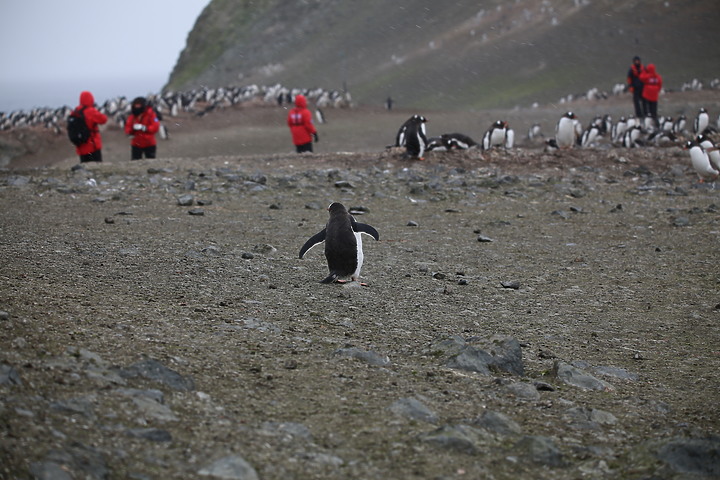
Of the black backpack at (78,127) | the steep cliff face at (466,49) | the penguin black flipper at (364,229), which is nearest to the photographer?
the penguin black flipper at (364,229)

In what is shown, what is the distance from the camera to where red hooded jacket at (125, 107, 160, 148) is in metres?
12.0

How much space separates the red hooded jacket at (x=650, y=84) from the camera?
20922 millimetres

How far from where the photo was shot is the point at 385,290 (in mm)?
5117

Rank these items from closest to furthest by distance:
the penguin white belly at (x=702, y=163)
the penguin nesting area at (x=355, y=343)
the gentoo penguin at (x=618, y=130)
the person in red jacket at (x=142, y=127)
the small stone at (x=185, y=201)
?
the penguin nesting area at (x=355, y=343) < the small stone at (x=185, y=201) < the penguin white belly at (x=702, y=163) < the person in red jacket at (x=142, y=127) < the gentoo penguin at (x=618, y=130)

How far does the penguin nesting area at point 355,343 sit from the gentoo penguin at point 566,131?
19.9ft

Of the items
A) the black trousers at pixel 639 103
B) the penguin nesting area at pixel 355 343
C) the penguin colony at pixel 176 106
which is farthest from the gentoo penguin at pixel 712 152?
the penguin colony at pixel 176 106

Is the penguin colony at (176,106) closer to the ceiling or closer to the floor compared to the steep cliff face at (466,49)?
closer to the floor

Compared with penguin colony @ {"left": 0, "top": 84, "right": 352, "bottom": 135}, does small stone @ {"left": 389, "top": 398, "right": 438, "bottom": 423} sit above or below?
below

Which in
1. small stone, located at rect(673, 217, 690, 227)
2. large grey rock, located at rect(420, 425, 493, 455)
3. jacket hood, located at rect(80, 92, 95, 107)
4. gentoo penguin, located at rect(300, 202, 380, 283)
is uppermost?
jacket hood, located at rect(80, 92, 95, 107)

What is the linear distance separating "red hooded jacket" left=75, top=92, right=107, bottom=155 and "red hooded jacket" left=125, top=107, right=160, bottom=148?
504 millimetres

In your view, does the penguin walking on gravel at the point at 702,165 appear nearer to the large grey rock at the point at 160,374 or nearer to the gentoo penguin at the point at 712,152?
the gentoo penguin at the point at 712,152

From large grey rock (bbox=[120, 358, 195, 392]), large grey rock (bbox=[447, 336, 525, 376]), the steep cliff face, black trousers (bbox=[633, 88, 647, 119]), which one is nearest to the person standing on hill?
black trousers (bbox=[633, 88, 647, 119])

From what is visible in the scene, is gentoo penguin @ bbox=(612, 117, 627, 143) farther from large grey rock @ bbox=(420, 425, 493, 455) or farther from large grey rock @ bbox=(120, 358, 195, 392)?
large grey rock @ bbox=(120, 358, 195, 392)

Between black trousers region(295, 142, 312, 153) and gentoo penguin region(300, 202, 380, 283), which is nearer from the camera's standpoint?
gentoo penguin region(300, 202, 380, 283)
